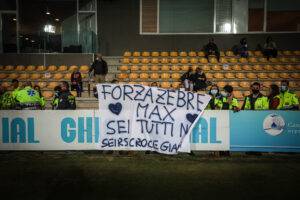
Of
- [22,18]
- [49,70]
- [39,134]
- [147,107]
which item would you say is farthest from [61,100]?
[22,18]

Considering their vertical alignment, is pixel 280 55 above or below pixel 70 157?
above

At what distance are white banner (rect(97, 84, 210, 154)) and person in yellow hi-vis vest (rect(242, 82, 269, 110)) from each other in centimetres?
142

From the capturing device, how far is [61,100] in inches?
351

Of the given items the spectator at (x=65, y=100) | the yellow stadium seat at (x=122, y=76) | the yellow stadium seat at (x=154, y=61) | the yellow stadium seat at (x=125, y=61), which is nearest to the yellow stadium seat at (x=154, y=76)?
the yellow stadium seat at (x=122, y=76)

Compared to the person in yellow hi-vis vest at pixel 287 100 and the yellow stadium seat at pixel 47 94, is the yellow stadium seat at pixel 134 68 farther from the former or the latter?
the person in yellow hi-vis vest at pixel 287 100

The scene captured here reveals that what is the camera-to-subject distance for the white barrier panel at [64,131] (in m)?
8.16

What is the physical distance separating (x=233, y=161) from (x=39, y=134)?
5007 mm

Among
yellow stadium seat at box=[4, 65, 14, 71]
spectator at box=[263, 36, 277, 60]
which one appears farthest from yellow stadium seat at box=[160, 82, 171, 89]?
yellow stadium seat at box=[4, 65, 14, 71]

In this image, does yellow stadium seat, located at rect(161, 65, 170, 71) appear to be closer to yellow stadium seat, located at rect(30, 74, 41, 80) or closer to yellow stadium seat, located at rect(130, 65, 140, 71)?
yellow stadium seat, located at rect(130, 65, 140, 71)

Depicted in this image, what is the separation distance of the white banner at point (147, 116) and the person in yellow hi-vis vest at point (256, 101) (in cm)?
142

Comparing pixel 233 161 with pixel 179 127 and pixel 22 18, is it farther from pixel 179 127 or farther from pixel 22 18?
pixel 22 18

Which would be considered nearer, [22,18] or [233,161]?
[233,161]

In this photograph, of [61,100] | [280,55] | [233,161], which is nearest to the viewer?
[233,161]

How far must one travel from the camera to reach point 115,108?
804 centimetres
